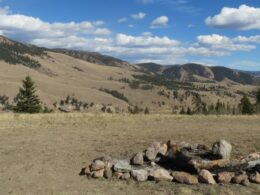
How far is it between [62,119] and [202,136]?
14.4 meters

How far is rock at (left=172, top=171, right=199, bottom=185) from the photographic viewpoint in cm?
1550

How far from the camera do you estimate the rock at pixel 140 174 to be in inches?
636

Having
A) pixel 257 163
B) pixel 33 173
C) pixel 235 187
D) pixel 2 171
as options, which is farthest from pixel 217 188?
pixel 2 171

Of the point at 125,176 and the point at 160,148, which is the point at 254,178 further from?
the point at 160,148

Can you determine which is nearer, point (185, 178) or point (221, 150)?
point (185, 178)

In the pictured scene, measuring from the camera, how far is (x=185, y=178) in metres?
15.7

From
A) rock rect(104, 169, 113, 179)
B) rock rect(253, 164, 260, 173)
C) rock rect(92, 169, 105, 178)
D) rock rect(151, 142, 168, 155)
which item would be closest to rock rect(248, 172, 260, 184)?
rock rect(253, 164, 260, 173)

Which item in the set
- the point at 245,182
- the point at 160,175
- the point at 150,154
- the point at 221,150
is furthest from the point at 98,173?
the point at 245,182

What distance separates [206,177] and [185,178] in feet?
2.38

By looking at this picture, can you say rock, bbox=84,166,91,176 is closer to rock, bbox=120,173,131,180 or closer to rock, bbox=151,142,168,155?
rock, bbox=120,173,131,180

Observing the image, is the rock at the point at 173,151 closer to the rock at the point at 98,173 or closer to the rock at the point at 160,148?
the rock at the point at 160,148

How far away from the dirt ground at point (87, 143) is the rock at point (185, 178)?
35 centimetres

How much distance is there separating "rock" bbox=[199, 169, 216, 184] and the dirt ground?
39 cm

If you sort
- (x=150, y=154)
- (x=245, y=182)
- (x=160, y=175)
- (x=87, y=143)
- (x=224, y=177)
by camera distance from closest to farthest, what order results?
(x=245, y=182) → (x=224, y=177) → (x=160, y=175) → (x=150, y=154) → (x=87, y=143)
